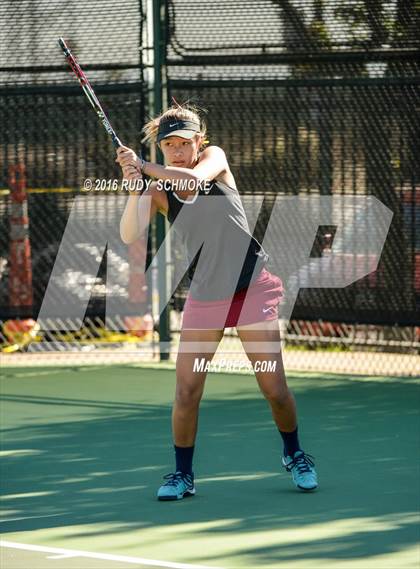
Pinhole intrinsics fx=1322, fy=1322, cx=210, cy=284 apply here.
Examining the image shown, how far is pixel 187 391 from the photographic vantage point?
263 inches

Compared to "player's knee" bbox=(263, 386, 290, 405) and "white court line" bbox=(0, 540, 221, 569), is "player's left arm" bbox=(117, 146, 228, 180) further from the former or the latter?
"white court line" bbox=(0, 540, 221, 569)

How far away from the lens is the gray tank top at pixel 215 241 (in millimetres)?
6594

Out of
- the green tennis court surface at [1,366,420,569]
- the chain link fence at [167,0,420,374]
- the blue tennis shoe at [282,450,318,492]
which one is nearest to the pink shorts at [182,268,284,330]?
the blue tennis shoe at [282,450,318,492]

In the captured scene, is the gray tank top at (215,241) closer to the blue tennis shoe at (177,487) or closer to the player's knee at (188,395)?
the player's knee at (188,395)

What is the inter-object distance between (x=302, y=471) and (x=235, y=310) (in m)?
0.91

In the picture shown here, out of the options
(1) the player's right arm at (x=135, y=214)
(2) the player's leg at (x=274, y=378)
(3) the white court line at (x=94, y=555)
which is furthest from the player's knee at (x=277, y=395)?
(3) the white court line at (x=94, y=555)

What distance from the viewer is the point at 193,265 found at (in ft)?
Answer: 22.1

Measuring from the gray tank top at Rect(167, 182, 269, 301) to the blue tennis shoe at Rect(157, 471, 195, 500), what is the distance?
917 millimetres

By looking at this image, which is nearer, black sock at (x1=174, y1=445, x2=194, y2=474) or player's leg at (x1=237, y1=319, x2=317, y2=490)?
player's leg at (x1=237, y1=319, x2=317, y2=490)

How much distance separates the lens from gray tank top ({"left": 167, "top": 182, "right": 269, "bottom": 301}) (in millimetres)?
6594

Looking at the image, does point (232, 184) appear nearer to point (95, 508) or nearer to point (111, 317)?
point (95, 508)

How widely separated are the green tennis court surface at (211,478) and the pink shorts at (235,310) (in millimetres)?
894

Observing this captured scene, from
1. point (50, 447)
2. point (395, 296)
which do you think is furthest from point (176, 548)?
point (395, 296)

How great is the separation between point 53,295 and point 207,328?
543cm
